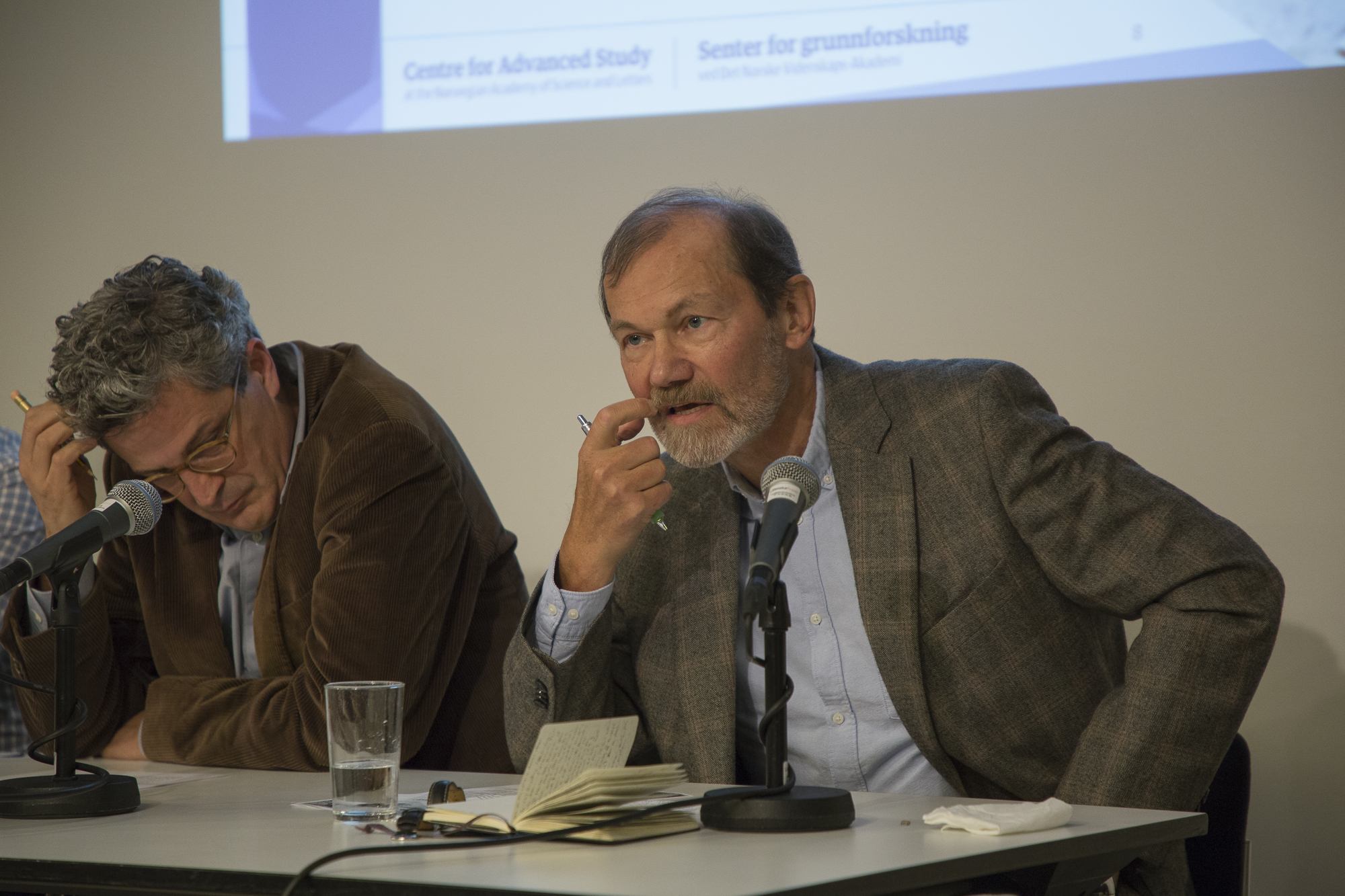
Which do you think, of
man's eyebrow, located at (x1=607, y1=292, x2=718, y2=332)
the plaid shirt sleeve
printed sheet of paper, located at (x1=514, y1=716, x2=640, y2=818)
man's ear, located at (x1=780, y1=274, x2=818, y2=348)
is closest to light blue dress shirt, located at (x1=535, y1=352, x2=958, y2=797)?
man's ear, located at (x1=780, y1=274, x2=818, y2=348)

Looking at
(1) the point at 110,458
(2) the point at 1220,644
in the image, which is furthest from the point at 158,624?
(2) the point at 1220,644

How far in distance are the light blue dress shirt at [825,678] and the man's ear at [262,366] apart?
0.83 m

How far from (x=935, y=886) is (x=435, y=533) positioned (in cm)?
122

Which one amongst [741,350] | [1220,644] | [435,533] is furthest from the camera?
[435,533]

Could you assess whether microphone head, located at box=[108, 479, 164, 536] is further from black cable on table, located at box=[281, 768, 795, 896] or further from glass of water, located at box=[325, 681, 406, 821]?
black cable on table, located at box=[281, 768, 795, 896]

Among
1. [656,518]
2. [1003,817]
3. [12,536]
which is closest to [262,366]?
[12,536]

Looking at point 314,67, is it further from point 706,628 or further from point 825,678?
point 825,678

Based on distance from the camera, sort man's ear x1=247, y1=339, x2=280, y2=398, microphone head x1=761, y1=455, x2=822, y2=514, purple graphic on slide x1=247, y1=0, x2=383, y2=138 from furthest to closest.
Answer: purple graphic on slide x1=247, y1=0, x2=383, y2=138
man's ear x1=247, y1=339, x2=280, y2=398
microphone head x1=761, y1=455, x2=822, y2=514

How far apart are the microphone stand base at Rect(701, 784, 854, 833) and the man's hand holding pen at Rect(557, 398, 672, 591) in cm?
59

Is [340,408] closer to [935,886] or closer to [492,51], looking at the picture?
[492,51]

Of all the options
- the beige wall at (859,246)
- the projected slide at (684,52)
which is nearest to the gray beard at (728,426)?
the beige wall at (859,246)

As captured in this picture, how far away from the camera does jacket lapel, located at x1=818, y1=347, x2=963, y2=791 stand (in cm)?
186

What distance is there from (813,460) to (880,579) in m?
0.28

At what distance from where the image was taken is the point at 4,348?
369 centimetres
